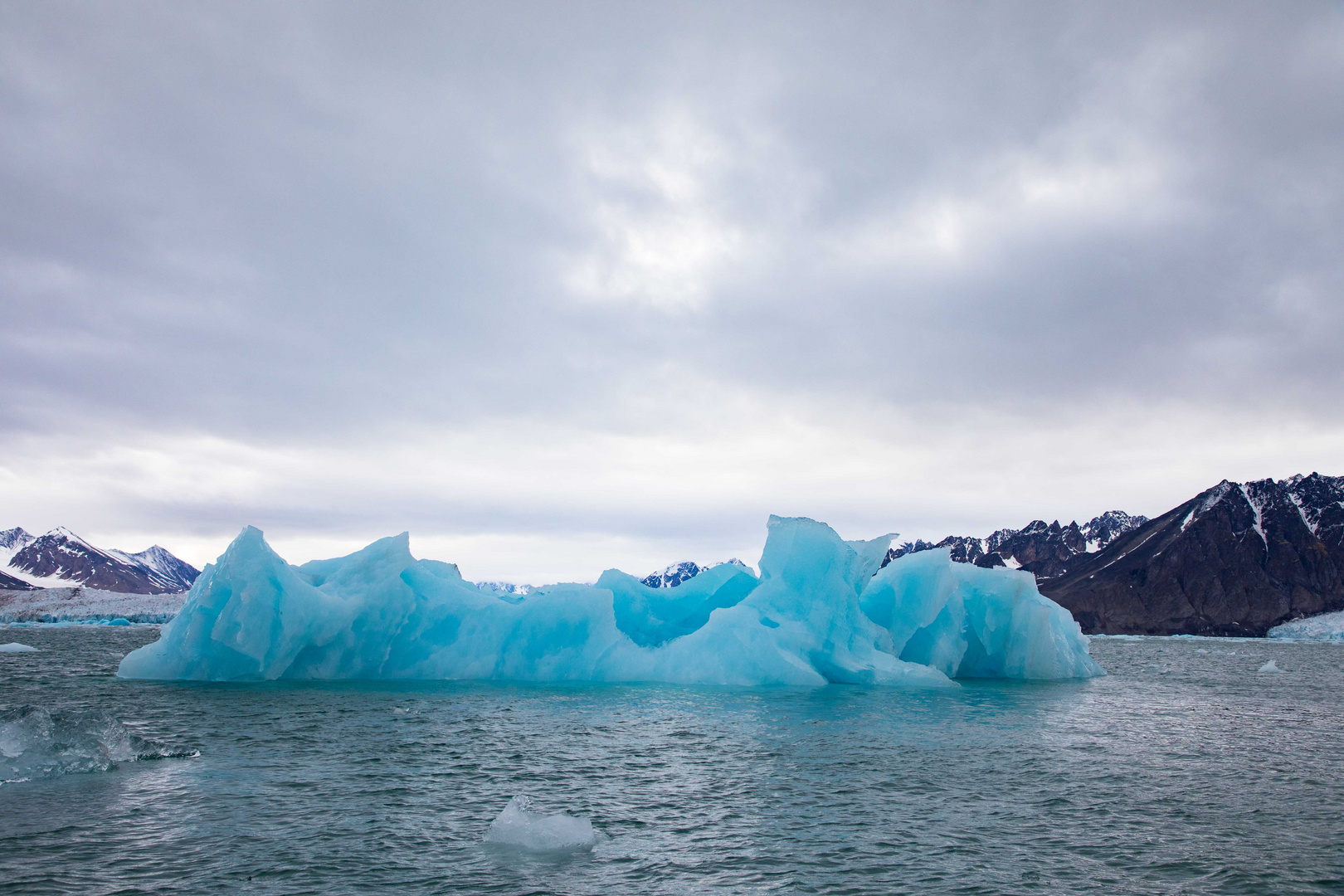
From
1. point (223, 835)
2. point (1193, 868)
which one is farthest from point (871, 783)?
point (223, 835)

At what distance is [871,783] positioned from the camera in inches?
505

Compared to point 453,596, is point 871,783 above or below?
below

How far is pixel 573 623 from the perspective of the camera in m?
29.0

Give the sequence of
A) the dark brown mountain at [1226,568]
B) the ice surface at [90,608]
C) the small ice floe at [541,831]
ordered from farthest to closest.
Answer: the dark brown mountain at [1226,568]
the ice surface at [90,608]
the small ice floe at [541,831]

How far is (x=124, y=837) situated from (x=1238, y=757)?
689 inches

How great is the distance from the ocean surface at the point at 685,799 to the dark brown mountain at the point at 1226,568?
6035 inches

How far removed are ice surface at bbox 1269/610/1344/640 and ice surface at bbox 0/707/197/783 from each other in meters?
152

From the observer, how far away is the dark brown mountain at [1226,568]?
15175cm

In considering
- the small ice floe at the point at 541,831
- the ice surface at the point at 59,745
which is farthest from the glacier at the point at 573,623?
Answer: the small ice floe at the point at 541,831

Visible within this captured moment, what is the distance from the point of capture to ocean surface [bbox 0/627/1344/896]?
834cm

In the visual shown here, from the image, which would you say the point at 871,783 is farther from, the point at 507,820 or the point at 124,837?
the point at 124,837

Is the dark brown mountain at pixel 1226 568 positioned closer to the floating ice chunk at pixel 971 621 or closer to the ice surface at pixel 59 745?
the floating ice chunk at pixel 971 621

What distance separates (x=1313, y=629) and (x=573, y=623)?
148876 mm

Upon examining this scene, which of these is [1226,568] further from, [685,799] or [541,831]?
[541,831]
